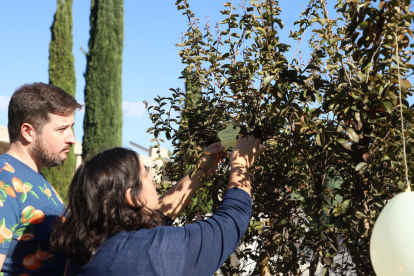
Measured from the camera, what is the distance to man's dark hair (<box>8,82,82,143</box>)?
202cm

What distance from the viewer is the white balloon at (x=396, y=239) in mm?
1258

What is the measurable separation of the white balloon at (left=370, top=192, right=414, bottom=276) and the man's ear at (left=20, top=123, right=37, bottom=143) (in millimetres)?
1481

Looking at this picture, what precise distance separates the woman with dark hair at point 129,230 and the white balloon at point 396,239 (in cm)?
47

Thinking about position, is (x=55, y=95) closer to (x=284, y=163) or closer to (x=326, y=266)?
A: (x=284, y=163)

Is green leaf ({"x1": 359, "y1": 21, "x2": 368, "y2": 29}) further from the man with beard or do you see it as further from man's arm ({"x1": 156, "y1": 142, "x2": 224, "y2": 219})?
the man with beard

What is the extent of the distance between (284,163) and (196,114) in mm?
546

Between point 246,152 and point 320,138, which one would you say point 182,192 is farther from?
point 320,138

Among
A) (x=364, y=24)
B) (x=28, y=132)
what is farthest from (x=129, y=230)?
(x=364, y=24)

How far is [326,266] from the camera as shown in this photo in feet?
6.51

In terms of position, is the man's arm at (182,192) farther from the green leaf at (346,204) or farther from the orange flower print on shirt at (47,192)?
the green leaf at (346,204)

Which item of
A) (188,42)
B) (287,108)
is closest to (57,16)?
(188,42)

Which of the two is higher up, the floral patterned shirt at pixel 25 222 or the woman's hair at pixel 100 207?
the woman's hair at pixel 100 207

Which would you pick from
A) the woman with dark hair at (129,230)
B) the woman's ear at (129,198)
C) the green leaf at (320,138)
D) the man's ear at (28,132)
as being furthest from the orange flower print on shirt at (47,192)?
the green leaf at (320,138)

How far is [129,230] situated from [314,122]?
0.91 metres
